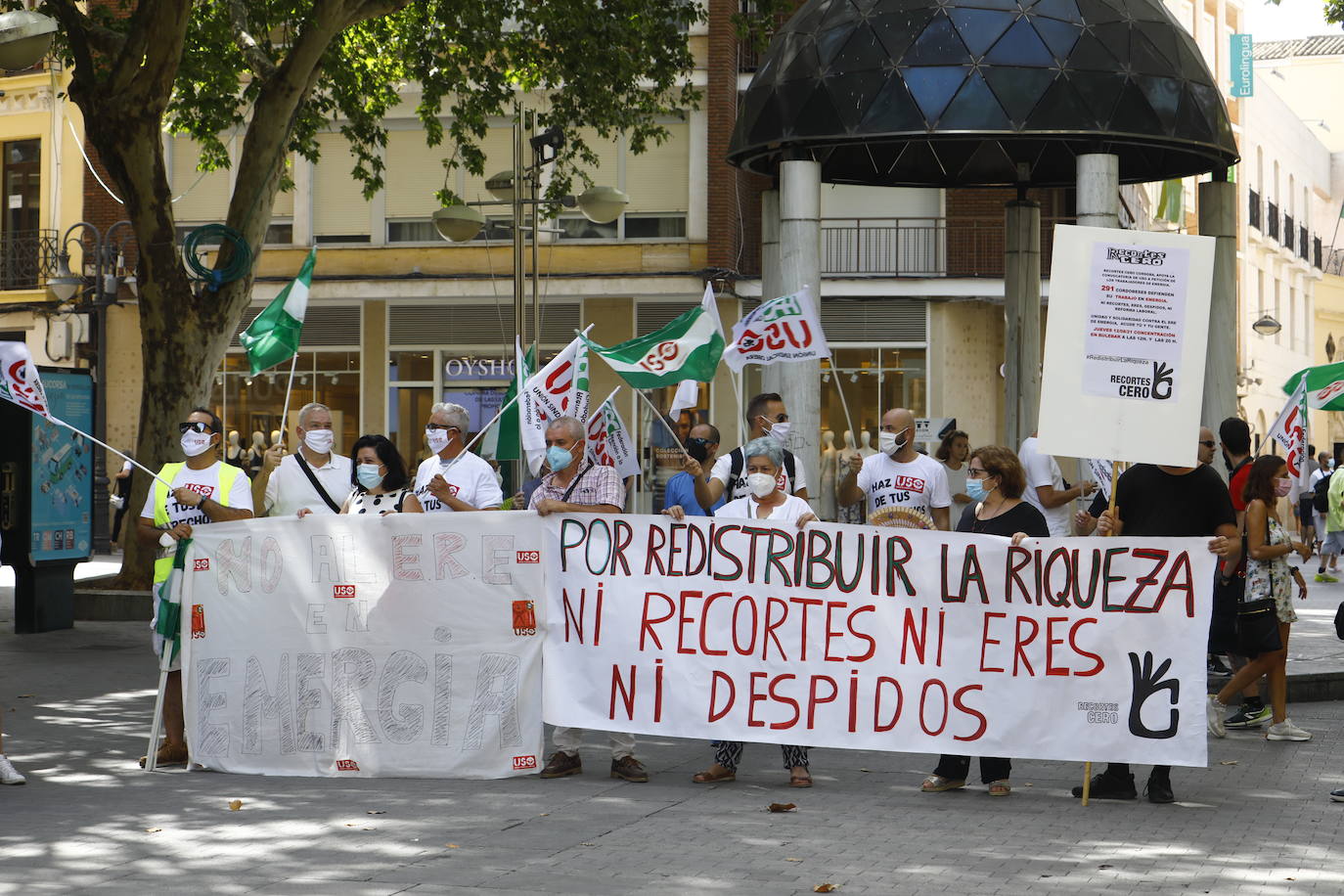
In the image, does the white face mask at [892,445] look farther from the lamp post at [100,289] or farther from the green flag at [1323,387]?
the lamp post at [100,289]

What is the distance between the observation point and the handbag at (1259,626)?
9.74 metres

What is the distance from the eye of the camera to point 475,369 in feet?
102

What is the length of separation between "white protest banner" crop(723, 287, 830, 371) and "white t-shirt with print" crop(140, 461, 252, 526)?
3436 mm

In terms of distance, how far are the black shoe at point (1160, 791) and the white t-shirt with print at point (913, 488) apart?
2.15 meters

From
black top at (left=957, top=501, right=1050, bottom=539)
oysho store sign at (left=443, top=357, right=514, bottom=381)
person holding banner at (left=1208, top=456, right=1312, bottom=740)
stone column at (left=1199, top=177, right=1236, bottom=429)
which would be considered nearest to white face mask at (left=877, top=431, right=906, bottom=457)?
black top at (left=957, top=501, right=1050, bottom=539)

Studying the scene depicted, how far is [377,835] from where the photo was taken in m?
7.10

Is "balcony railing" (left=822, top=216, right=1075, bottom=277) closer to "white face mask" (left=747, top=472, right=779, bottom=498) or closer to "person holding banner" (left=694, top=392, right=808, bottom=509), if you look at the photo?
Answer: "person holding banner" (left=694, top=392, right=808, bottom=509)

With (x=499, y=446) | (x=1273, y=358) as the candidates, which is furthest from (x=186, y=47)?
(x=1273, y=358)

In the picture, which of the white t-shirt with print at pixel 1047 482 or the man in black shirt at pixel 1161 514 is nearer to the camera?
the man in black shirt at pixel 1161 514

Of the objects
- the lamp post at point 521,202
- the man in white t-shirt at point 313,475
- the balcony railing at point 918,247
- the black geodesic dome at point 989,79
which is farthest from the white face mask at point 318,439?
the balcony railing at point 918,247

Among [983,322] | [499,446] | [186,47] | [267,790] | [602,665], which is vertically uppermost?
[186,47]

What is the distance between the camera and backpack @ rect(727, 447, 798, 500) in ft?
30.1

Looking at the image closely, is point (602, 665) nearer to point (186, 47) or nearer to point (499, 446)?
point (499, 446)

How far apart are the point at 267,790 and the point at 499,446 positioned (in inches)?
135
